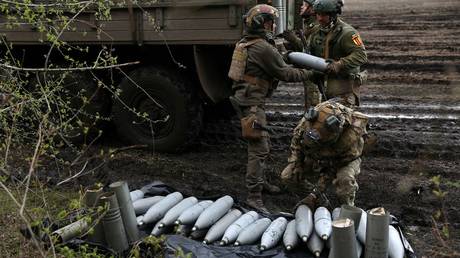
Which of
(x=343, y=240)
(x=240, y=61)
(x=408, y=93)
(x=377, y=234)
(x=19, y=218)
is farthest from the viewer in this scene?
(x=408, y=93)

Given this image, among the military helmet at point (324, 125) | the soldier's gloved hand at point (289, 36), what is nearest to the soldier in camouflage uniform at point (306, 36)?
the soldier's gloved hand at point (289, 36)

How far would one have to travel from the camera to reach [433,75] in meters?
9.98

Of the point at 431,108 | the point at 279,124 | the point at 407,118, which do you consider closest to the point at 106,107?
the point at 279,124

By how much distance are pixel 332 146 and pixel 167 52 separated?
2.73 metres

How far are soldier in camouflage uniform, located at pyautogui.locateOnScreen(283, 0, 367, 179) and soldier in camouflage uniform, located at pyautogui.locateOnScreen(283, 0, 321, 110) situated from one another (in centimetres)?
43

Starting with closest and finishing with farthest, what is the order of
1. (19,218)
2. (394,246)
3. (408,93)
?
(394,246) < (19,218) < (408,93)

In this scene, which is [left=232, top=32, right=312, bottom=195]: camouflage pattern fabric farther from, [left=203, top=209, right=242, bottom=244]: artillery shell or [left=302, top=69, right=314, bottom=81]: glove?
[left=203, top=209, right=242, bottom=244]: artillery shell

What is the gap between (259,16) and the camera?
16.8 ft

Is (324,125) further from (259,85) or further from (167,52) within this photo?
(167,52)

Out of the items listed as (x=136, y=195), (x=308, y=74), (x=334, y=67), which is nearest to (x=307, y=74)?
(x=308, y=74)

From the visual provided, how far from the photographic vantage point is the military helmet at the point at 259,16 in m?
5.10

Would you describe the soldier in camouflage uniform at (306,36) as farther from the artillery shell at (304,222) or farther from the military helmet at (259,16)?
the artillery shell at (304,222)

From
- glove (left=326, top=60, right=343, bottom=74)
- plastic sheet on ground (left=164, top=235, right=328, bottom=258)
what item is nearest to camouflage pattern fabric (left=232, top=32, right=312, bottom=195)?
glove (left=326, top=60, right=343, bottom=74)

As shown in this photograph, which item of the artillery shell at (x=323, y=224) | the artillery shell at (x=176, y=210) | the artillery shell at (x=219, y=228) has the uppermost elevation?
the artillery shell at (x=323, y=224)
